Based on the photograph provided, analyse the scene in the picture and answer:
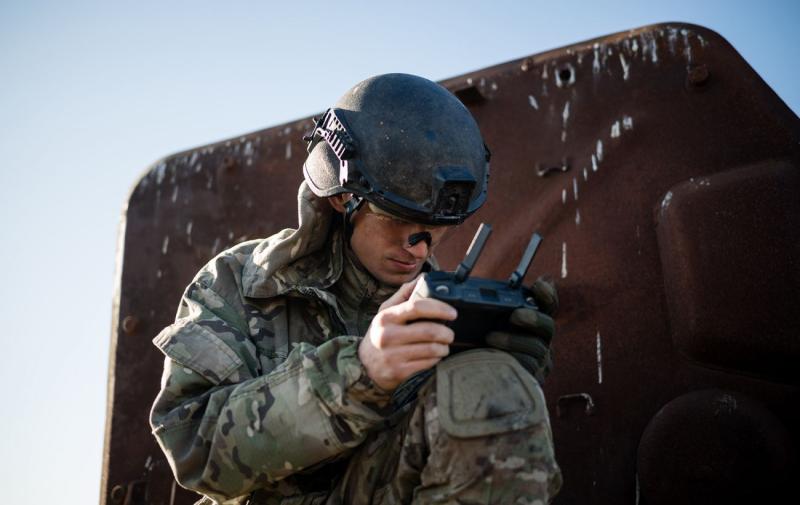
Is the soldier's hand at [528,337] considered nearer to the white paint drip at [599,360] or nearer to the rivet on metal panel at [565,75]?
the white paint drip at [599,360]

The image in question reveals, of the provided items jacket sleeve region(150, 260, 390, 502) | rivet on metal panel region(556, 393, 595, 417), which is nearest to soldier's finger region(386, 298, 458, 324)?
jacket sleeve region(150, 260, 390, 502)

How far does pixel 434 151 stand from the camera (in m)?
1.62

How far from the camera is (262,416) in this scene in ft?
4.17

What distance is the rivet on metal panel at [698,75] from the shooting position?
1.88 meters

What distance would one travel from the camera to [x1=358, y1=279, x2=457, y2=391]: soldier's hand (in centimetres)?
117

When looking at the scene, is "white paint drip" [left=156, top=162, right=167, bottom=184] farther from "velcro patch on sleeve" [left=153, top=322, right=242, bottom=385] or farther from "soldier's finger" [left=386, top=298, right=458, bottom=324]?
"soldier's finger" [left=386, top=298, right=458, bottom=324]

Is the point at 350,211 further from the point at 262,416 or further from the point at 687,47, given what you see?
the point at 687,47

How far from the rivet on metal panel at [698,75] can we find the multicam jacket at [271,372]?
3.11ft

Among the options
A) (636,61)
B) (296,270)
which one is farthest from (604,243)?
(296,270)

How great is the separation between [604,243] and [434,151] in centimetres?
58

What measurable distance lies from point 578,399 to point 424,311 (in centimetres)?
82

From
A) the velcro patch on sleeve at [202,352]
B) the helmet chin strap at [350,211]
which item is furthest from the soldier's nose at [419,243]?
the velcro patch on sleeve at [202,352]

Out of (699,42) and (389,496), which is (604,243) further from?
(389,496)

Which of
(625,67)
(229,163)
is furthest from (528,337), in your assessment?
(229,163)
